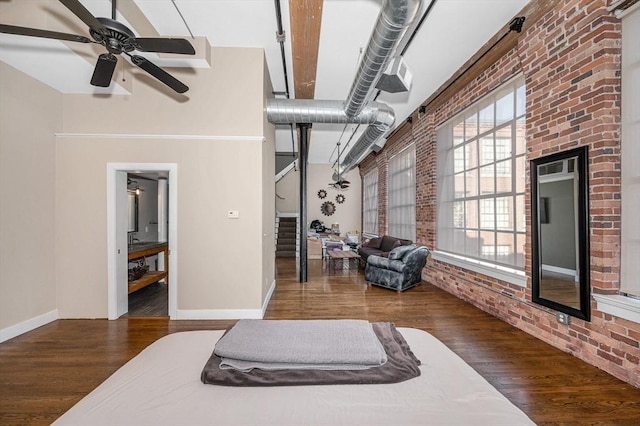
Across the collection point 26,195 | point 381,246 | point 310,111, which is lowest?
point 381,246

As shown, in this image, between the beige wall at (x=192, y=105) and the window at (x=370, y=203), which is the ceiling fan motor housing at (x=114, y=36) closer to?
the beige wall at (x=192, y=105)

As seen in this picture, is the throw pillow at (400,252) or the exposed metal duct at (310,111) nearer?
the exposed metal duct at (310,111)

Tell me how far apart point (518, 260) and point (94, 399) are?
4221mm

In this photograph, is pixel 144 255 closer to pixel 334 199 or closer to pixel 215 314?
pixel 215 314

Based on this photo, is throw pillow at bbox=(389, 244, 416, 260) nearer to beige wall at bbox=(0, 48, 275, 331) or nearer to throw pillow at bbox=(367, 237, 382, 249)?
throw pillow at bbox=(367, 237, 382, 249)

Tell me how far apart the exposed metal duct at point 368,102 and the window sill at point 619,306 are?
2823 mm

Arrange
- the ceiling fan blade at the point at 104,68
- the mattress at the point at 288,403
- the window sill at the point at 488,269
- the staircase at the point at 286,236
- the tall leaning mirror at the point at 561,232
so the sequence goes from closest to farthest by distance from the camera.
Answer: the mattress at the point at 288,403 → the ceiling fan blade at the point at 104,68 → the tall leaning mirror at the point at 561,232 → the window sill at the point at 488,269 → the staircase at the point at 286,236

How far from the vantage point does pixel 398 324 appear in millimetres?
3709

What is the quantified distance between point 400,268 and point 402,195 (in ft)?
9.18

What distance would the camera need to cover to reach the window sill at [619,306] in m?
2.29

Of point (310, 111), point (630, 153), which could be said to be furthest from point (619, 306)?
point (310, 111)

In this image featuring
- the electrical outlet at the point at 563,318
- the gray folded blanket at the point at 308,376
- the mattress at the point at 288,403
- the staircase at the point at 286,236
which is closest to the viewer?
the mattress at the point at 288,403

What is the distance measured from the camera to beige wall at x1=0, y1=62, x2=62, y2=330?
3232 millimetres

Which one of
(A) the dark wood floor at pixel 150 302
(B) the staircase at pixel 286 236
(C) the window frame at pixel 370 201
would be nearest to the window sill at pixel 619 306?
(A) the dark wood floor at pixel 150 302
